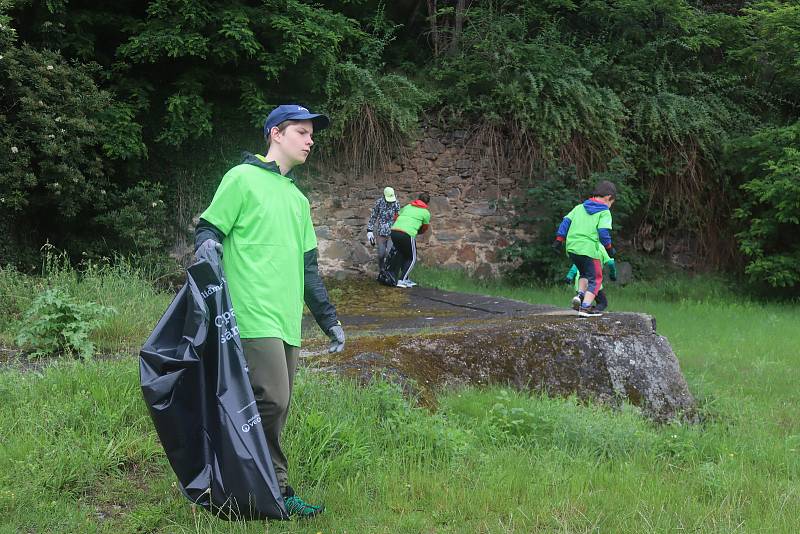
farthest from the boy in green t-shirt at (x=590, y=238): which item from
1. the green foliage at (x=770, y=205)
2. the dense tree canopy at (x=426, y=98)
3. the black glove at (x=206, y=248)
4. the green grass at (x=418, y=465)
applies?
the green foliage at (x=770, y=205)

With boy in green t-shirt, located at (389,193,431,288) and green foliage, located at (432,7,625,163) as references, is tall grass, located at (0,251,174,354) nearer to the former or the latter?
boy in green t-shirt, located at (389,193,431,288)

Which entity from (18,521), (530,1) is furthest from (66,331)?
(530,1)

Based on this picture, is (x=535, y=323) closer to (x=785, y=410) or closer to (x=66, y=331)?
(x=785, y=410)

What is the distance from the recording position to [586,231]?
7578mm

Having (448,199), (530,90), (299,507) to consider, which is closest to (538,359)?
(299,507)

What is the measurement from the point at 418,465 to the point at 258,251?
137 centimetres

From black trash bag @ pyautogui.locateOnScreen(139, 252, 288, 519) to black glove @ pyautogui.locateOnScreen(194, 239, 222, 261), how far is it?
0.03 meters

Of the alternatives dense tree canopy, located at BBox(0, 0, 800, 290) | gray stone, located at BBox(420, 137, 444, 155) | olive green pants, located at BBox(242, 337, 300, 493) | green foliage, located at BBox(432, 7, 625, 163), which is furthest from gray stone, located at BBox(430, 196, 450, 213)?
olive green pants, located at BBox(242, 337, 300, 493)

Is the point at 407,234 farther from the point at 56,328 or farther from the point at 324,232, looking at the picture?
the point at 56,328

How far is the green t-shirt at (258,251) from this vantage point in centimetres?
309

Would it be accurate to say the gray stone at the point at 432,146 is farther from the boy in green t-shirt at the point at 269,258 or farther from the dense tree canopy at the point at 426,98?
the boy in green t-shirt at the point at 269,258

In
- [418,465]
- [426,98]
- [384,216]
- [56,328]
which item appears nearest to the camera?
[418,465]

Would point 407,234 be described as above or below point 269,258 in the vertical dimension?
below

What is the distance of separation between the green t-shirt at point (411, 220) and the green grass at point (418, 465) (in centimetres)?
655
